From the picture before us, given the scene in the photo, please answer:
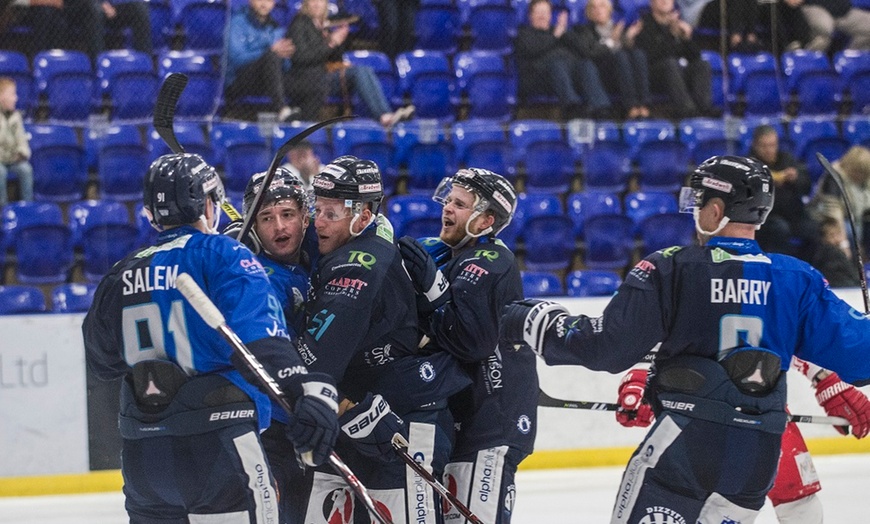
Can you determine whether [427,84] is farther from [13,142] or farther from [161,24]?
[13,142]

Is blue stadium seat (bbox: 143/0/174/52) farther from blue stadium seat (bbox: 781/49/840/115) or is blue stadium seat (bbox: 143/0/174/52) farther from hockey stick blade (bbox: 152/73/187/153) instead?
blue stadium seat (bbox: 781/49/840/115)

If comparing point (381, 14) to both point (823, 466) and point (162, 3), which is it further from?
point (823, 466)

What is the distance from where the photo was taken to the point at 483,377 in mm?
3986

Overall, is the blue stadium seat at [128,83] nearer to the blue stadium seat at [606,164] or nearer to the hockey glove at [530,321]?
the blue stadium seat at [606,164]

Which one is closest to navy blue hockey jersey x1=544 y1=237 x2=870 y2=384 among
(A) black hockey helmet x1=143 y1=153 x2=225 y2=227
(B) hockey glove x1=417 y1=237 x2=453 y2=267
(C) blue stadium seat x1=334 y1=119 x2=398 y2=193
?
(B) hockey glove x1=417 y1=237 x2=453 y2=267

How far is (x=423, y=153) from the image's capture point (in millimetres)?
8047

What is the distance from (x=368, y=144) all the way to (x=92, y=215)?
1836 mm

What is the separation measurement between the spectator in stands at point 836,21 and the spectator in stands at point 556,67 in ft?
5.99

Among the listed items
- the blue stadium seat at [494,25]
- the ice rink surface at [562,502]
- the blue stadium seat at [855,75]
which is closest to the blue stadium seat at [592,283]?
the ice rink surface at [562,502]

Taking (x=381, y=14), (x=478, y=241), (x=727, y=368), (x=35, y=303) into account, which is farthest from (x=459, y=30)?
(x=727, y=368)

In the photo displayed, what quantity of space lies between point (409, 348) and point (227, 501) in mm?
976

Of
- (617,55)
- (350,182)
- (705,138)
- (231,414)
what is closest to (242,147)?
(617,55)

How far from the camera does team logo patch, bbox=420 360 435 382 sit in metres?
3.71

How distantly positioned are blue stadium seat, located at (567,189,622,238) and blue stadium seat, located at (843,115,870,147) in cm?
172
